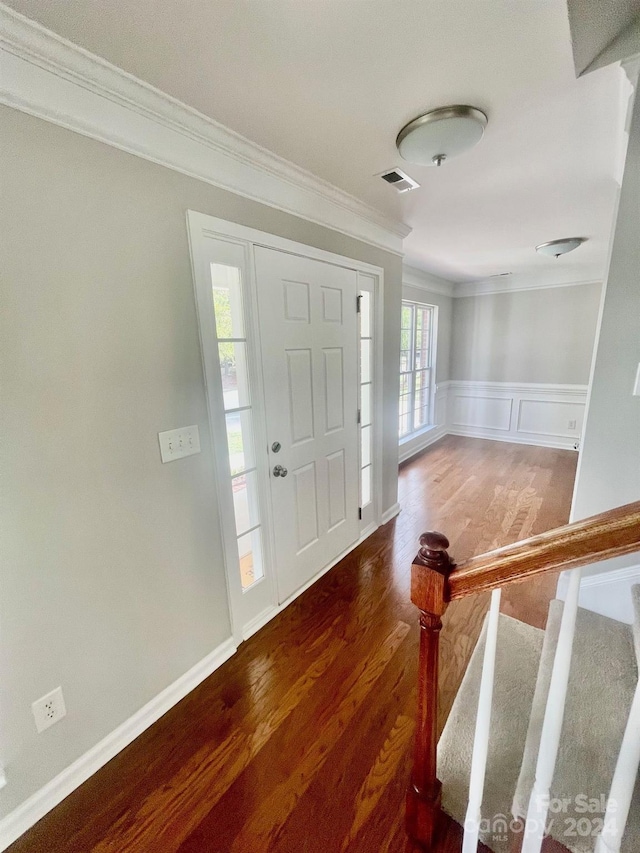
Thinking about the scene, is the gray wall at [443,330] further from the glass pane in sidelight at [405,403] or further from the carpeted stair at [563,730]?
the carpeted stair at [563,730]

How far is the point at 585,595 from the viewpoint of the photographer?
1604 mm

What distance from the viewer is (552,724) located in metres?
0.68

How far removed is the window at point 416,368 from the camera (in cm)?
466

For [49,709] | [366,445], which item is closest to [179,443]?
[49,709]

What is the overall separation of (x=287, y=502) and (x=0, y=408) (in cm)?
135

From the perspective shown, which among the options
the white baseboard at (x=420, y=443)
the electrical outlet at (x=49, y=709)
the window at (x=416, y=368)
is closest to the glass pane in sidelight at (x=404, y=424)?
the window at (x=416, y=368)

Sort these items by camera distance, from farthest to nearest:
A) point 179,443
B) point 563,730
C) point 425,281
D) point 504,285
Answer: point 504,285, point 425,281, point 179,443, point 563,730

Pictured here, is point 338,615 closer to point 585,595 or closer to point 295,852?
point 295,852

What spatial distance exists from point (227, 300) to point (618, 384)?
1.74 metres

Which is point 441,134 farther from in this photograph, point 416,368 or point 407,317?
point 416,368

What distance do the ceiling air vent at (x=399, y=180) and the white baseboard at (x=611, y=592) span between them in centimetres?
209

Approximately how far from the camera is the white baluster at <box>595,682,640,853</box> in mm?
590

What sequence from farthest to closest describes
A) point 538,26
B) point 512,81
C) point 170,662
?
point 170,662 → point 512,81 → point 538,26

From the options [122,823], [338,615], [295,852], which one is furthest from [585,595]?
[122,823]
